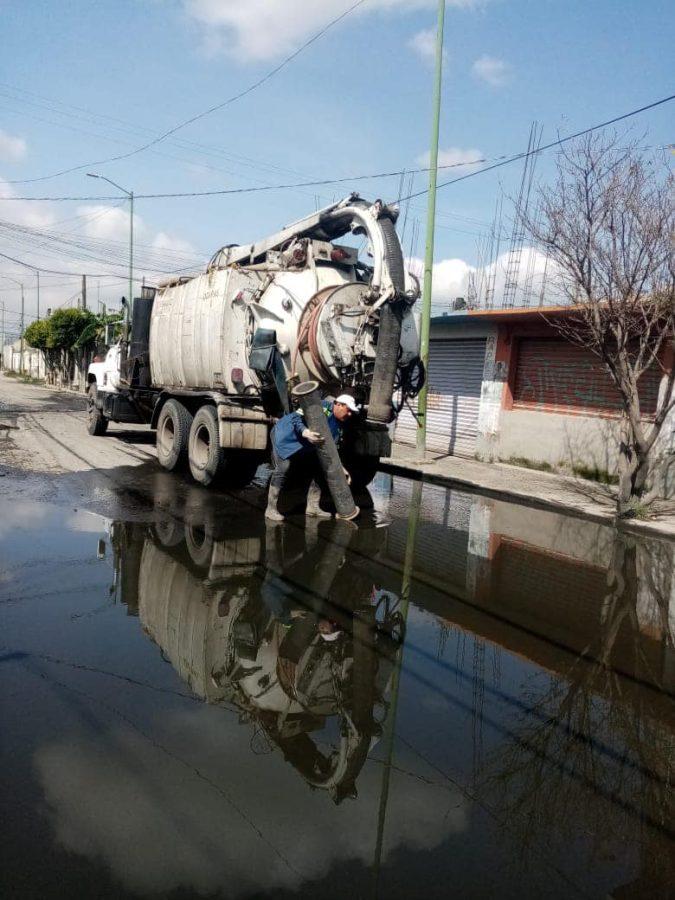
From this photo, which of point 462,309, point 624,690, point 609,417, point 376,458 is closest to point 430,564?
point 624,690

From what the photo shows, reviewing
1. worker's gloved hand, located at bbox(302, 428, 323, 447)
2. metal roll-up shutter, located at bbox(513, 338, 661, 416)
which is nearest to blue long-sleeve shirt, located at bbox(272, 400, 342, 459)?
worker's gloved hand, located at bbox(302, 428, 323, 447)

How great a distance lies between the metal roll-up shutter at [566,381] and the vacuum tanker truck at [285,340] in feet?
16.3

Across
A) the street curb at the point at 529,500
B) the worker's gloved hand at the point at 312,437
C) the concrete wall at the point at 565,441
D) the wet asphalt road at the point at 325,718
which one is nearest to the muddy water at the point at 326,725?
the wet asphalt road at the point at 325,718

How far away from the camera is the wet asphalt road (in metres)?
→ 2.66

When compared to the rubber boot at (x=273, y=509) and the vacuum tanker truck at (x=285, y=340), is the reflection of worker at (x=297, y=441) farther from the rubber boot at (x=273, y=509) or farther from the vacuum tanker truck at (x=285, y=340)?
the vacuum tanker truck at (x=285, y=340)

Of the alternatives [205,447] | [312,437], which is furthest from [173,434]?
[312,437]

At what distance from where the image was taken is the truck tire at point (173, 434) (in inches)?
446

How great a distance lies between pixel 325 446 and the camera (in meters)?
8.30

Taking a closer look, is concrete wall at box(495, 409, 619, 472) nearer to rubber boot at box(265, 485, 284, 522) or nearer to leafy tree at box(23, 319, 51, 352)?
rubber boot at box(265, 485, 284, 522)

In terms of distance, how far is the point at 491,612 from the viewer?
5.62m

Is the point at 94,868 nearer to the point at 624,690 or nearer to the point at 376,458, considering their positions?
the point at 624,690

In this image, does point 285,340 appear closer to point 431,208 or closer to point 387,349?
point 387,349

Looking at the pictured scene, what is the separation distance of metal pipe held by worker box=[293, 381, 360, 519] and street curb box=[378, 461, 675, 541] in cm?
357

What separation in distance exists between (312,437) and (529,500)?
14.6ft
